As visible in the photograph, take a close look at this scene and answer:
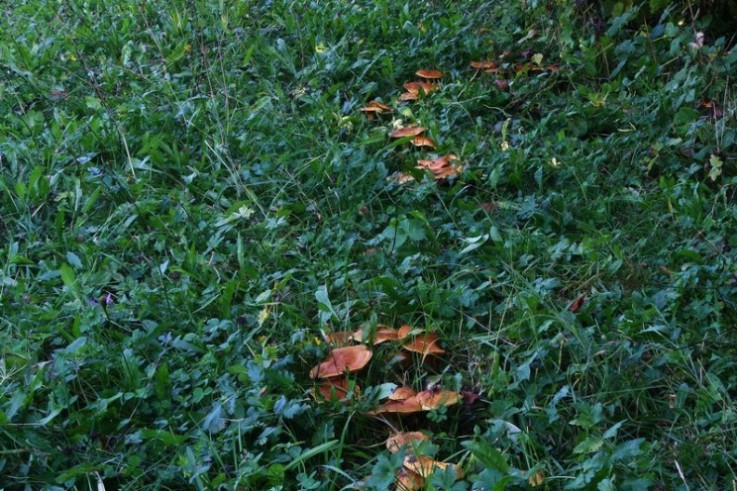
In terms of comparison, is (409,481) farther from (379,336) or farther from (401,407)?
(379,336)

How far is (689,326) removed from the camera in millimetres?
2379

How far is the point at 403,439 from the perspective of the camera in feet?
7.05

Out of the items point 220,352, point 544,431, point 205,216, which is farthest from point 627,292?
point 205,216

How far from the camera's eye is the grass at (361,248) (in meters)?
2.15

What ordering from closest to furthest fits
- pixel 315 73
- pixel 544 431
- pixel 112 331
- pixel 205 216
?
pixel 544 431 < pixel 112 331 < pixel 205 216 < pixel 315 73

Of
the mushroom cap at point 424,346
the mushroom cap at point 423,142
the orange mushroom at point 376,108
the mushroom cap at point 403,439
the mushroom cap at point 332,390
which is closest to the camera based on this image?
the mushroom cap at point 403,439

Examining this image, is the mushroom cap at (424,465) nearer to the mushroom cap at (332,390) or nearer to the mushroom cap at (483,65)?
the mushroom cap at (332,390)

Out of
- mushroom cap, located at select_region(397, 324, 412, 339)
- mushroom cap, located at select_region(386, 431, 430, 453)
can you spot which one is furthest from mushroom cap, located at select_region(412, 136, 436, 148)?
mushroom cap, located at select_region(386, 431, 430, 453)

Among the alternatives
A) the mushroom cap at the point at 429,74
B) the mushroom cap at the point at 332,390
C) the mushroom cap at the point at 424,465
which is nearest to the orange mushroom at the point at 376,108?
the mushroom cap at the point at 429,74

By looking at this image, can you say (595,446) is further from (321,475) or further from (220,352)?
(220,352)

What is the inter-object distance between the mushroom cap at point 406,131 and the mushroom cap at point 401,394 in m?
1.39

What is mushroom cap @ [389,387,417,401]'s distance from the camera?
2.26 m

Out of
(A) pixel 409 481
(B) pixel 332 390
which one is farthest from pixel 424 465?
(B) pixel 332 390

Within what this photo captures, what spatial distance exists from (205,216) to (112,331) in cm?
66
